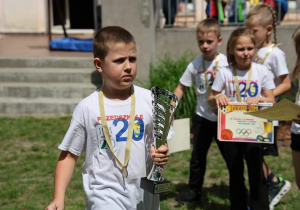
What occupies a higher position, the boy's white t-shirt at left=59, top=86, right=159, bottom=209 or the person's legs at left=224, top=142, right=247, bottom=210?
the boy's white t-shirt at left=59, top=86, right=159, bottom=209

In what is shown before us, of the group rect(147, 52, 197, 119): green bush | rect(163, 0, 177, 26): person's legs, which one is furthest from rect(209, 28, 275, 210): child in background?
rect(163, 0, 177, 26): person's legs

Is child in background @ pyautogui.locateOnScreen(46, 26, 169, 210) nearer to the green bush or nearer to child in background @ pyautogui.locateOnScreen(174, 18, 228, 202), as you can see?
child in background @ pyautogui.locateOnScreen(174, 18, 228, 202)

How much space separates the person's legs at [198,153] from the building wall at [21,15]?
12968 millimetres

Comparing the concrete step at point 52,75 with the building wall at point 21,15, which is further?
the building wall at point 21,15

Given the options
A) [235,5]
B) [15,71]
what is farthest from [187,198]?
[15,71]

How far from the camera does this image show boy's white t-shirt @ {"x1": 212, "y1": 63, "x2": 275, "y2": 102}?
198 inches

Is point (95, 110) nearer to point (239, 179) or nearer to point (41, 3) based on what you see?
point (239, 179)

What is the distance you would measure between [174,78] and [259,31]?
3748 mm

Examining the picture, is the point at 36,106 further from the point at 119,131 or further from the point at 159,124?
the point at 159,124

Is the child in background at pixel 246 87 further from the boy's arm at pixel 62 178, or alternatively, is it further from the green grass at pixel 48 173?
the boy's arm at pixel 62 178

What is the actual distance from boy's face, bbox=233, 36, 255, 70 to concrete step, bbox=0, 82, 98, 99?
572 cm

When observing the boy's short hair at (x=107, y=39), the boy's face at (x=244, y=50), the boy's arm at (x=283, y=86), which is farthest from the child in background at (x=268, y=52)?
the boy's short hair at (x=107, y=39)

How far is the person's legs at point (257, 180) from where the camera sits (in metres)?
5.06

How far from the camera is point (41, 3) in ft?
59.1
